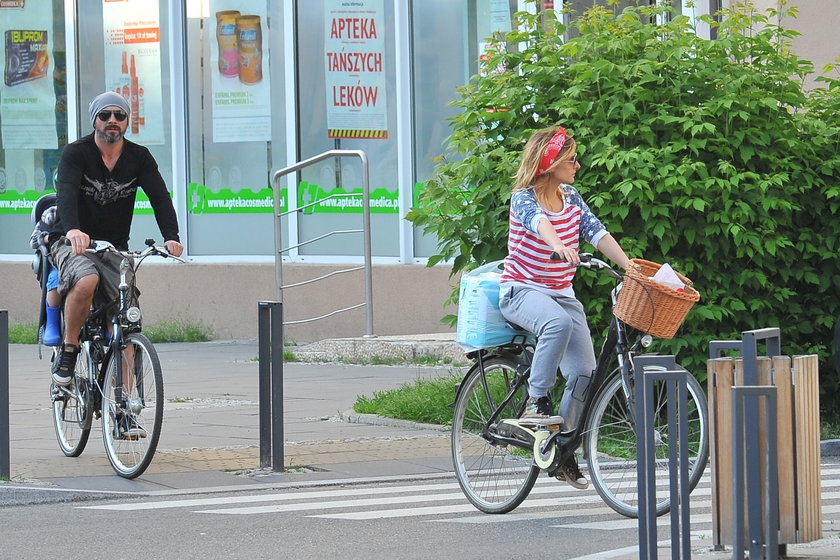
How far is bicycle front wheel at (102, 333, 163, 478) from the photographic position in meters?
8.45

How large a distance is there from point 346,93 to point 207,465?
886 centimetres

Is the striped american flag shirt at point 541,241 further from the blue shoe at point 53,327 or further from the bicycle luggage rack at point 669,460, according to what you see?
the blue shoe at point 53,327

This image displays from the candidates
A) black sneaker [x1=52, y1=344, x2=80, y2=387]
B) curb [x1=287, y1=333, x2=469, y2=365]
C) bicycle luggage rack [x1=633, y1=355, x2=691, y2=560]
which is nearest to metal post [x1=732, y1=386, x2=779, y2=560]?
bicycle luggage rack [x1=633, y1=355, x2=691, y2=560]

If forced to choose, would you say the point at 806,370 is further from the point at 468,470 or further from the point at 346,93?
the point at 346,93

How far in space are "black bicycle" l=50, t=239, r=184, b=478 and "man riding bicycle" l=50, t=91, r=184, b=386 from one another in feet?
0.29

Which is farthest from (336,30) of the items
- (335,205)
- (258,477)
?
(258,477)

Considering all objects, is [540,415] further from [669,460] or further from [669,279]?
[669,460]

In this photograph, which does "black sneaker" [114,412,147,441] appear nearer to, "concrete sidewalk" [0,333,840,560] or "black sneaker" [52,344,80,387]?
"concrete sidewalk" [0,333,840,560]

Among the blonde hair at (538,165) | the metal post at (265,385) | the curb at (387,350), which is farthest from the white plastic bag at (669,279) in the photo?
the curb at (387,350)

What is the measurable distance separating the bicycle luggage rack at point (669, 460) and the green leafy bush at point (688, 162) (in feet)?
14.9

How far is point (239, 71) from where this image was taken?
18.1 meters

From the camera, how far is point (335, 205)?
56.9 feet

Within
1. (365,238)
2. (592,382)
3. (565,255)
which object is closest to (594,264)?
(565,255)

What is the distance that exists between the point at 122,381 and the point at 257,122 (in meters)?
9.67
